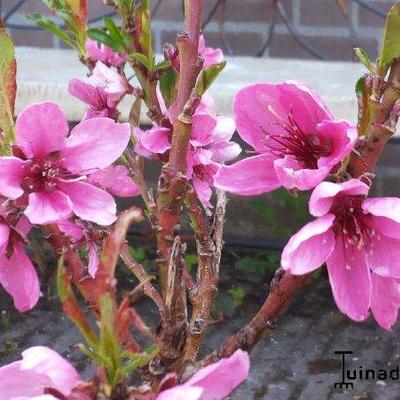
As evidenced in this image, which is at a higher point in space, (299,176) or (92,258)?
(299,176)

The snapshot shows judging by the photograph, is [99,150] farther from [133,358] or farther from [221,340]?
[221,340]

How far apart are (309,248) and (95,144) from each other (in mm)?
207

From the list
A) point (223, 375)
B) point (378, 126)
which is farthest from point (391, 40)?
point (223, 375)

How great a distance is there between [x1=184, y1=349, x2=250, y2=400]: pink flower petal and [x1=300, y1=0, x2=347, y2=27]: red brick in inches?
116

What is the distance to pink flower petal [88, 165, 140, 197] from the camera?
2.94 ft

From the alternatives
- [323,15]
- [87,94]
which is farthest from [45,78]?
[87,94]

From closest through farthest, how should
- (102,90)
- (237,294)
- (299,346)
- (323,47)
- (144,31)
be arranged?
(144,31)
(102,90)
(299,346)
(237,294)
(323,47)

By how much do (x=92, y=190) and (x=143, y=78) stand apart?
19cm

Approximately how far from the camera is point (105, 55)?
1.06 m

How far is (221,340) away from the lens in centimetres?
271

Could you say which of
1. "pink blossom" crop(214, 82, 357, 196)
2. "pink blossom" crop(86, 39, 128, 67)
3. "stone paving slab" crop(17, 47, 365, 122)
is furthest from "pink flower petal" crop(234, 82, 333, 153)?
"stone paving slab" crop(17, 47, 365, 122)

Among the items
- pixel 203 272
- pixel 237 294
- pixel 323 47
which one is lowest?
pixel 237 294

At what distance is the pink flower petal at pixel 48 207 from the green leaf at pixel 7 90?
51 millimetres

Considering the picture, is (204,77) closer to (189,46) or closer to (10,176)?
(189,46)
